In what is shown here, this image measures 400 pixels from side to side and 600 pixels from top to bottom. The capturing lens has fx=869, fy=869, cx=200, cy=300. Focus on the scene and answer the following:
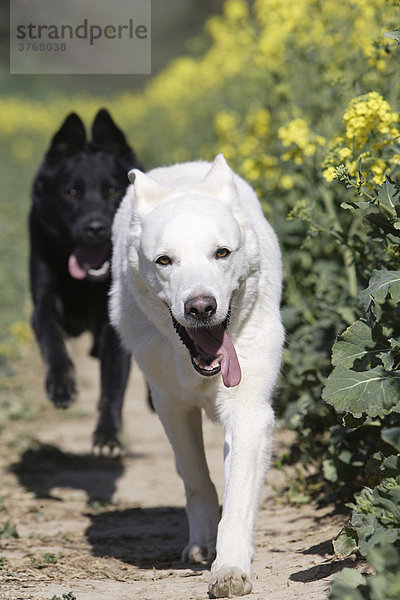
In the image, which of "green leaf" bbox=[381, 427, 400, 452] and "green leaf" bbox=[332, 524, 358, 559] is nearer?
"green leaf" bbox=[381, 427, 400, 452]

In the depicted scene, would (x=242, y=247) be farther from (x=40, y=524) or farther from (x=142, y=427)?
(x=142, y=427)

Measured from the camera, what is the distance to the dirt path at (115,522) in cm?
332

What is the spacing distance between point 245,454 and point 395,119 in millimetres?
1608

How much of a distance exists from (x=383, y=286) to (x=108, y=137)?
3266 mm

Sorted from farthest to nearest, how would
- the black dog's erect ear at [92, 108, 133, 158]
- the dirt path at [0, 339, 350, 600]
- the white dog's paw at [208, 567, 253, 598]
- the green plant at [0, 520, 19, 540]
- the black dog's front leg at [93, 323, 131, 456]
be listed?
the black dog's erect ear at [92, 108, 133, 158] → the black dog's front leg at [93, 323, 131, 456] → the green plant at [0, 520, 19, 540] → the dirt path at [0, 339, 350, 600] → the white dog's paw at [208, 567, 253, 598]

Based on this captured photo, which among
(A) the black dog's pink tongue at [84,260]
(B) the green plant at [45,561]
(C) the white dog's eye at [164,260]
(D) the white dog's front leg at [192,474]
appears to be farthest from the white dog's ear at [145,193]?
(A) the black dog's pink tongue at [84,260]

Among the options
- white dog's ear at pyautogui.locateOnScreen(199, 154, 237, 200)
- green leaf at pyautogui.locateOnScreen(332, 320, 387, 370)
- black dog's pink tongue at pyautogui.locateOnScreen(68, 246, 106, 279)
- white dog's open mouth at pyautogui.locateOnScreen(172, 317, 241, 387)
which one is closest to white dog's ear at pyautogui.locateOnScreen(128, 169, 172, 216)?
white dog's ear at pyautogui.locateOnScreen(199, 154, 237, 200)

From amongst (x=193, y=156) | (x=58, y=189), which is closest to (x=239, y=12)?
(x=58, y=189)

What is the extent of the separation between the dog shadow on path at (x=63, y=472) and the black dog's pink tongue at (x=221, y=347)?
222 centimetres

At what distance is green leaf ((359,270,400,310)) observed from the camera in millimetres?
3018

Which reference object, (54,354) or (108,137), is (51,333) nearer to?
(54,354)

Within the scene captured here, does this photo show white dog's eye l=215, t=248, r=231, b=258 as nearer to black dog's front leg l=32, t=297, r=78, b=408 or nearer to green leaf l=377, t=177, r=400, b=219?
green leaf l=377, t=177, r=400, b=219

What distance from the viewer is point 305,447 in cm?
469

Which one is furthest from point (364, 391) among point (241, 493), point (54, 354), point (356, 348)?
point (54, 354)
